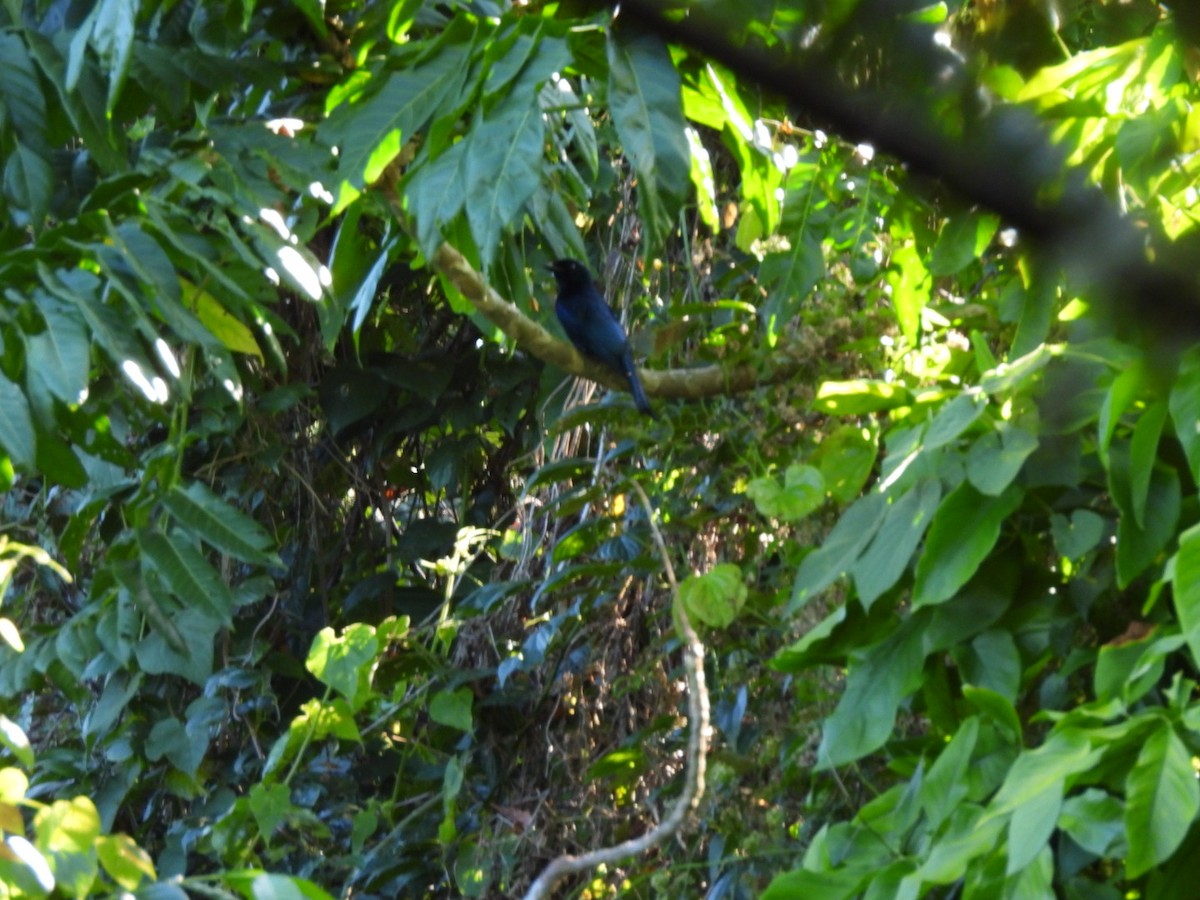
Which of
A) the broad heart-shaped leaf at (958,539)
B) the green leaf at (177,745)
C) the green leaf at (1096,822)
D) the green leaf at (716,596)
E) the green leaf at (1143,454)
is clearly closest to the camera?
the green leaf at (1096,822)

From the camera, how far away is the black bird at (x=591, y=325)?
11.1 feet

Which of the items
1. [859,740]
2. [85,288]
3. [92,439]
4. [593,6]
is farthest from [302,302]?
[593,6]

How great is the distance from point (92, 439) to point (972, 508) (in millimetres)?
1585

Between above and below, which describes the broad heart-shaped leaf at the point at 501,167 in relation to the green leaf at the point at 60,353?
above

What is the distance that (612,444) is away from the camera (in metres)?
3.74

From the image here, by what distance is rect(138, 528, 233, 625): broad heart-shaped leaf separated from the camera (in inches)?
106

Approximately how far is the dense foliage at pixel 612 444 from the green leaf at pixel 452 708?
11 millimetres

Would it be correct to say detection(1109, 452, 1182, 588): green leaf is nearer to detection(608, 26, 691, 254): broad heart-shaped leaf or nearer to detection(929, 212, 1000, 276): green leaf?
detection(929, 212, 1000, 276): green leaf

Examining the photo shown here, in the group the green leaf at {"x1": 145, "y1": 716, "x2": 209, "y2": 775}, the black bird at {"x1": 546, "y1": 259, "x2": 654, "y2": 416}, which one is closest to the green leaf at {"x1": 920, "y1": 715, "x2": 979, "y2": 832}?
the black bird at {"x1": 546, "y1": 259, "x2": 654, "y2": 416}

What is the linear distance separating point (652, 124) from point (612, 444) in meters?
1.98

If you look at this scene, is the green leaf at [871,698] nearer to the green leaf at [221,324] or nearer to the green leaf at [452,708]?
the green leaf at [221,324]

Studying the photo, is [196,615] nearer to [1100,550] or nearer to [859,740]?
[859,740]

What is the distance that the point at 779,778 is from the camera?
A: 2867 mm

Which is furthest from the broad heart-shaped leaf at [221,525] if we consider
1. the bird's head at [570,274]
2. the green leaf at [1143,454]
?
the bird's head at [570,274]
